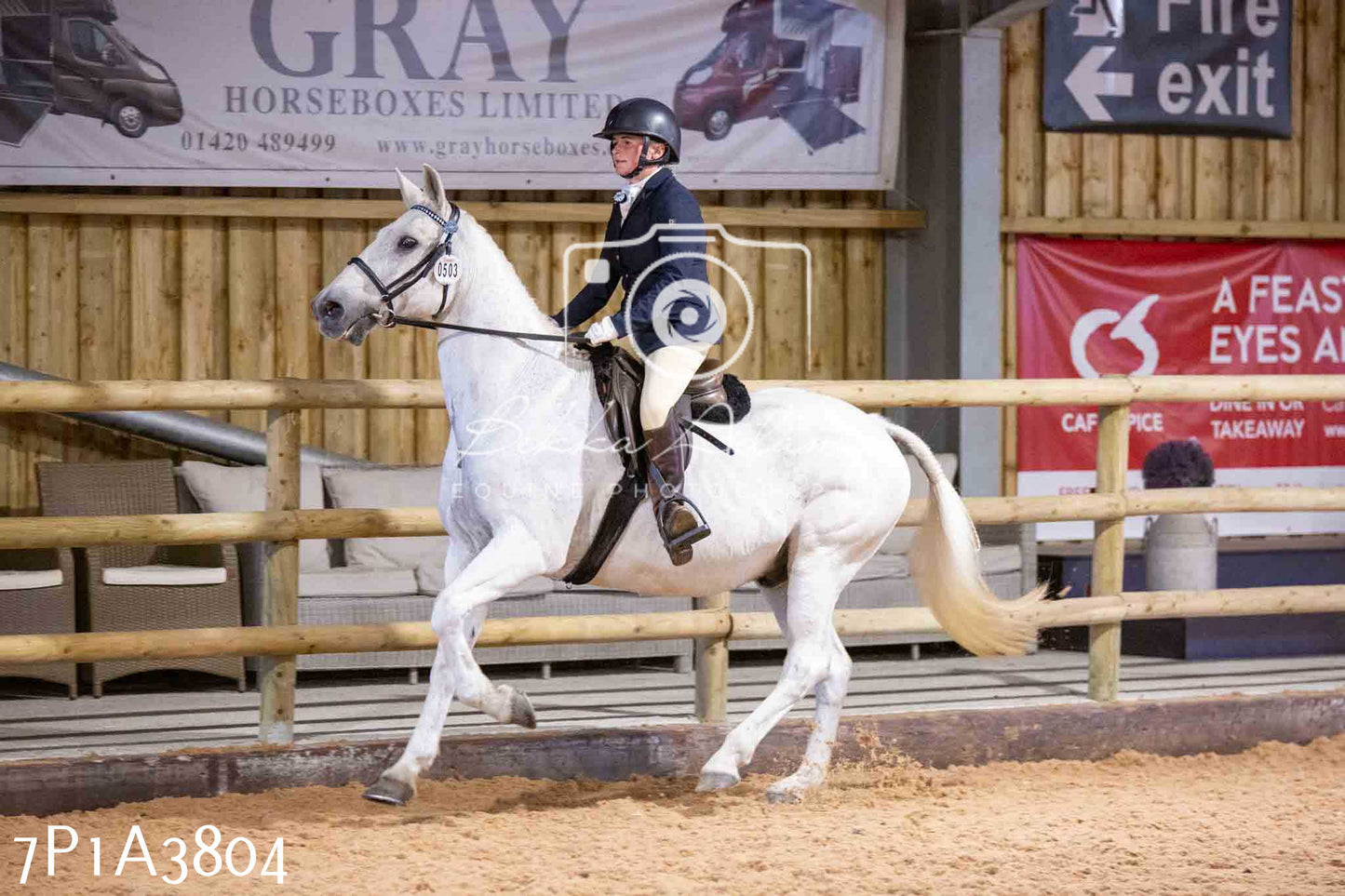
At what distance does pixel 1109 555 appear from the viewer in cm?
617

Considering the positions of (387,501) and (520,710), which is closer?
(520,710)

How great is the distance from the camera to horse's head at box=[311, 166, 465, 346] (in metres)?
4.41

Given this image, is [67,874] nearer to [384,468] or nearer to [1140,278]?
[384,468]

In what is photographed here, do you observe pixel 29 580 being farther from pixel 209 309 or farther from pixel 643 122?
pixel 643 122

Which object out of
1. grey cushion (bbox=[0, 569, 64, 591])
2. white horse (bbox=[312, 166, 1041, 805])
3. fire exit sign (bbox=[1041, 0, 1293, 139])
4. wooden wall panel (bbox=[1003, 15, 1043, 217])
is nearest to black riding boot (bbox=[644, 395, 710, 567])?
white horse (bbox=[312, 166, 1041, 805])

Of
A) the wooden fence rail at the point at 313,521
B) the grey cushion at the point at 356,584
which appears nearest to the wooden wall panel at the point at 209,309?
the grey cushion at the point at 356,584

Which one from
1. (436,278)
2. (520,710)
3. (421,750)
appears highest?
(436,278)

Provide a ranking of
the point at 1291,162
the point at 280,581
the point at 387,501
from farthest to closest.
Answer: the point at 1291,162 → the point at 387,501 → the point at 280,581

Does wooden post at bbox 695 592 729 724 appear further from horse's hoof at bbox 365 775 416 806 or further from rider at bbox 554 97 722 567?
horse's hoof at bbox 365 775 416 806

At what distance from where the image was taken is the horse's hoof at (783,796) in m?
5.00

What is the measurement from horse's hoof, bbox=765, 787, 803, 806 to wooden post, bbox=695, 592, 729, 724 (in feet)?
2.05

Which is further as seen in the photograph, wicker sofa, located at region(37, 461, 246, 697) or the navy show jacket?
wicker sofa, located at region(37, 461, 246, 697)

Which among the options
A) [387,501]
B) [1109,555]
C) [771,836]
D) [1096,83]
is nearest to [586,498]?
[771,836]

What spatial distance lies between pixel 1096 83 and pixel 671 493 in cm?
610
